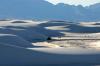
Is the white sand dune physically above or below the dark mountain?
below

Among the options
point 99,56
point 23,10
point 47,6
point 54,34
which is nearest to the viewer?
point 99,56

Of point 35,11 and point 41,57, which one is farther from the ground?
point 35,11

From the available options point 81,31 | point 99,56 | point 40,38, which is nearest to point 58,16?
point 81,31

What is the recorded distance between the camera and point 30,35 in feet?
87.2

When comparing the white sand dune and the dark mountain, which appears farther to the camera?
the dark mountain

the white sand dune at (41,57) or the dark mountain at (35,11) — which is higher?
the dark mountain at (35,11)

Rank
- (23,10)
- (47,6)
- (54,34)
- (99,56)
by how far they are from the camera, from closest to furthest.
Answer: (99,56) < (54,34) < (23,10) < (47,6)

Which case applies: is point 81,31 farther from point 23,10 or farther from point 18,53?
point 23,10

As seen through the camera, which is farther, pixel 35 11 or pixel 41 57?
pixel 35 11

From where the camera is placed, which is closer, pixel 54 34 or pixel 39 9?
pixel 54 34

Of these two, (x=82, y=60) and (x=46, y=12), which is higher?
(x=46, y=12)

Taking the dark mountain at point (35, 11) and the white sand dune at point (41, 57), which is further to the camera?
the dark mountain at point (35, 11)

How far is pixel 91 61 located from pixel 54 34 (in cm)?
2326

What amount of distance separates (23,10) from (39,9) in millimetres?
9315
